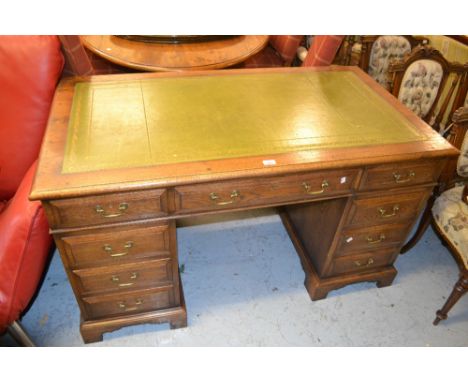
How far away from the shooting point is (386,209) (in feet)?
5.53

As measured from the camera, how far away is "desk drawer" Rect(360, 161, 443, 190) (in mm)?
1491

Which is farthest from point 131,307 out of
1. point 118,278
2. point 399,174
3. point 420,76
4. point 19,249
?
point 420,76

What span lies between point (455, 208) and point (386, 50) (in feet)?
4.64

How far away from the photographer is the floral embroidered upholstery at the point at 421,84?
2086mm

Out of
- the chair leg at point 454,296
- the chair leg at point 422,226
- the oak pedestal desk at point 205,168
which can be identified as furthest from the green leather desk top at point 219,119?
the chair leg at point 454,296

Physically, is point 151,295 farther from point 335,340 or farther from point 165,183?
point 335,340

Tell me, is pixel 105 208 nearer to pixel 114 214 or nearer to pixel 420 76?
pixel 114 214

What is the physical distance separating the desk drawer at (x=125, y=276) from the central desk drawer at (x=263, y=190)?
0.34 m

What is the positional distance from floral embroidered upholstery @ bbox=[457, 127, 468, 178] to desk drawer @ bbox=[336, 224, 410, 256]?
0.47m

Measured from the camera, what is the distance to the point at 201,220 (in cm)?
245

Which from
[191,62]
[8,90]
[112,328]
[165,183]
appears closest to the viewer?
[165,183]

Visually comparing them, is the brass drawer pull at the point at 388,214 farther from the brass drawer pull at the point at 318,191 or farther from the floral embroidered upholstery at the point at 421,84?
the floral embroidered upholstery at the point at 421,84

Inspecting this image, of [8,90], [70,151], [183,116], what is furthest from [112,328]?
[8,90]

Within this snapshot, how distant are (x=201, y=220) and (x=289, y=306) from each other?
82cm
